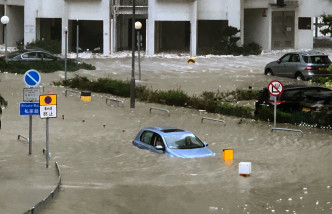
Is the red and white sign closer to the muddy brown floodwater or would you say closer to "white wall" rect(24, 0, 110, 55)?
the muddy brown floodwater

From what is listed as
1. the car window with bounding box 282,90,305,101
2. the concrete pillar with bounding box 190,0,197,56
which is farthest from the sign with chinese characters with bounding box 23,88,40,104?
the concrete pillar with bounding box 190,0,197,56

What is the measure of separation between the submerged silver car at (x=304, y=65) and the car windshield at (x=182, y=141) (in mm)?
20596

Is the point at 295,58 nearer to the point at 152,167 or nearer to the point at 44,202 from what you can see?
the point at 152,167

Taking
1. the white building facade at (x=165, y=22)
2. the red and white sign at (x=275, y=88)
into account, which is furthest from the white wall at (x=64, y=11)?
the red and white sign at (x=275, y=88)

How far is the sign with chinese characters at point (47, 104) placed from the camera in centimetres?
2095

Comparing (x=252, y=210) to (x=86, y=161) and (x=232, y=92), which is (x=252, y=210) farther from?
(x=232, y=92)

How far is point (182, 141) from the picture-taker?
23188 mm

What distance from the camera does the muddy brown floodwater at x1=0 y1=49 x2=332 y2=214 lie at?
17828 mm

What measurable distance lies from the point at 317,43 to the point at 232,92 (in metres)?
30.3

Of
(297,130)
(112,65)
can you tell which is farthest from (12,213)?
(112,65)

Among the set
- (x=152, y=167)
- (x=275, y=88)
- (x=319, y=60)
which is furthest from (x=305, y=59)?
(x=152, y=167)

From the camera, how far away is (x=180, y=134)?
23.4 m

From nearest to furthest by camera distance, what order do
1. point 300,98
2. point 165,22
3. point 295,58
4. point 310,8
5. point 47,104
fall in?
point 47,104 → point 300,98 → point 295,58 → point 310,8 → point 165,22

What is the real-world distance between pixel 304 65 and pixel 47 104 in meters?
24.9
